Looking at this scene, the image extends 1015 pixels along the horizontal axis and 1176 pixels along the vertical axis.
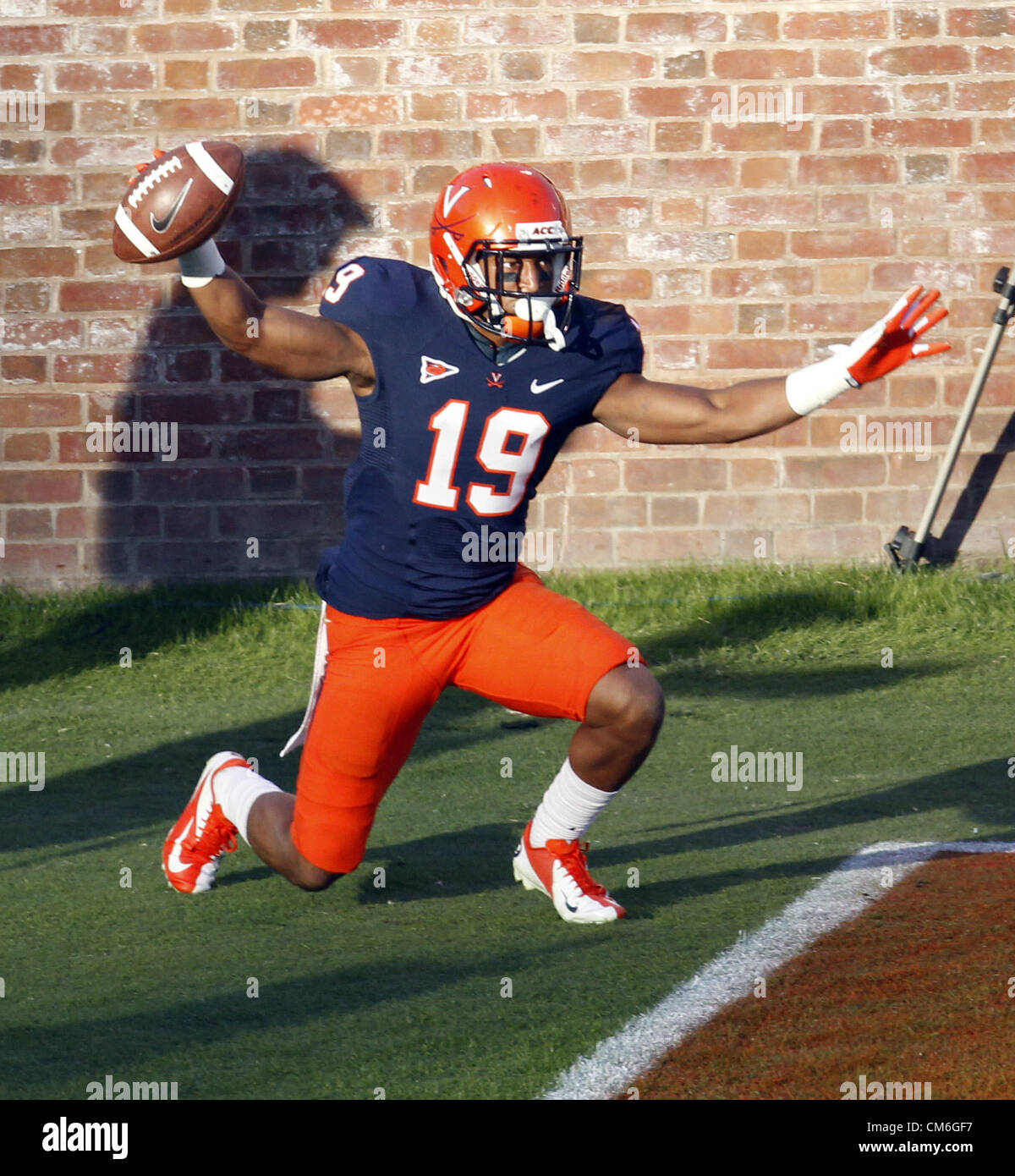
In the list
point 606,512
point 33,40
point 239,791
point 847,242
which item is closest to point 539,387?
point 239,791

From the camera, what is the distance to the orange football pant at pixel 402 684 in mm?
3939

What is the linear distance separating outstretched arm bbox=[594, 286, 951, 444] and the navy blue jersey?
0.09 m

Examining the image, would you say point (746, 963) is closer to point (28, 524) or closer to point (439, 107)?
point (439, 107)

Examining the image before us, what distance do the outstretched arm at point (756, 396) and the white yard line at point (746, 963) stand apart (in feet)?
4.04

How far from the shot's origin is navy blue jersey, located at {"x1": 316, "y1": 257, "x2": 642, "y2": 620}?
3.89 metres

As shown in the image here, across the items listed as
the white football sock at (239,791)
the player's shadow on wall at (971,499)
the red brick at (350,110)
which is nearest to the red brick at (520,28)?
the red brick at (350,110)

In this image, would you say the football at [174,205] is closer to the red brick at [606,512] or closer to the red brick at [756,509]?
the red brick at [606,512]

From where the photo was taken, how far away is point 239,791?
430 centimetres

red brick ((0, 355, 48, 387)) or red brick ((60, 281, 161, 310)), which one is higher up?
red brick ((60, 281, 161, 310))

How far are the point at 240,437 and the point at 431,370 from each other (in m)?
4.24

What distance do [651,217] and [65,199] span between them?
294cm

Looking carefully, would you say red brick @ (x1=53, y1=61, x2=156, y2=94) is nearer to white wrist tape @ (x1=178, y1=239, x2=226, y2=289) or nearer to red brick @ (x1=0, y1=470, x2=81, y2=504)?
red brick @ (x1=0, y1=470, x2=81, y2=504)

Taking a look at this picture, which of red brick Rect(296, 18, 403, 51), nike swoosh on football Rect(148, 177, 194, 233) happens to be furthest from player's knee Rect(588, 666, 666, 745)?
red brick Rect(296, 18, 403, 51)

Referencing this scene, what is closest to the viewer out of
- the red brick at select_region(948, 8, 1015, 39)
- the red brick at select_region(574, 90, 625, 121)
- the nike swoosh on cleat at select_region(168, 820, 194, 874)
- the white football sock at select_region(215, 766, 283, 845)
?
the white football sock at select_region(215, 766, 283, 845)
